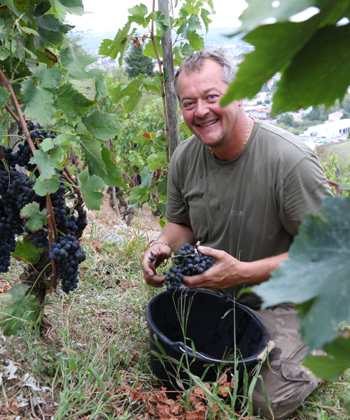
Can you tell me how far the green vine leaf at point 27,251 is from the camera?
1.71 meters

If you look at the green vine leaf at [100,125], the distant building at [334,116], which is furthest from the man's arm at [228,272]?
the distant building at [334,116]

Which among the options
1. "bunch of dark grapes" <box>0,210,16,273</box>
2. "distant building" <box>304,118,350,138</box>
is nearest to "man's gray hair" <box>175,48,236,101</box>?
"bunch of dark grapes" <box>0,210,16,273</box>

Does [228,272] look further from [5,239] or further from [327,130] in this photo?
[327,130]

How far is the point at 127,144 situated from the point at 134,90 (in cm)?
545

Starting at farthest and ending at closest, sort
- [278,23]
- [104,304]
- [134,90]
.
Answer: [134,90], [104,304], [278,23]

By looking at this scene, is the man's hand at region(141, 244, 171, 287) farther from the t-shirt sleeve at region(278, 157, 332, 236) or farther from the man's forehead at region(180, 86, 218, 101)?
the man's forehead at region(180, 86, 218, 101)

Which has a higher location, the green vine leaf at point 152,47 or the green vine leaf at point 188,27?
the green vine leaf at point 188,27

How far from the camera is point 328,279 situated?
0.29 metres

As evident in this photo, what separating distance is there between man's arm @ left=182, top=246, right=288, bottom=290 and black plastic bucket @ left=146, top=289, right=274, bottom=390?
149 millimetres

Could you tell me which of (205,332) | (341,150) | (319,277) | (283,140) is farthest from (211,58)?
(341,150)

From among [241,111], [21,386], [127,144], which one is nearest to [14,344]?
[21,386]

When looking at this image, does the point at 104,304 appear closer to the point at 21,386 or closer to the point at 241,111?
the point at 21,386

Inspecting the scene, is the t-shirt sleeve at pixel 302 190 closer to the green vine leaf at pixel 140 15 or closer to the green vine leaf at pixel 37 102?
the green vine leaf at pixel 37 102

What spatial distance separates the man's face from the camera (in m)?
2.07
